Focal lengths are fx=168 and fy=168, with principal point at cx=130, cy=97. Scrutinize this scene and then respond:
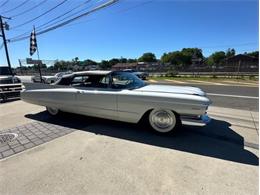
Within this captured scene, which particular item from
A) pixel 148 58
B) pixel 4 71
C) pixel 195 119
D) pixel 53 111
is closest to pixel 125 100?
pixel 195 119

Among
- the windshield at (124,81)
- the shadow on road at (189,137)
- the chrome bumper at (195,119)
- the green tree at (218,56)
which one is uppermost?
the green tree at (218,56)

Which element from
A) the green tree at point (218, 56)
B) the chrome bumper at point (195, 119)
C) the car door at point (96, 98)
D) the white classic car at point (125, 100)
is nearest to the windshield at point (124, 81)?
the white classic car at point (125, 100)

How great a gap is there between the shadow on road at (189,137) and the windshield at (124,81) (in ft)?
3.15

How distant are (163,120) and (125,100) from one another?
0.90 m

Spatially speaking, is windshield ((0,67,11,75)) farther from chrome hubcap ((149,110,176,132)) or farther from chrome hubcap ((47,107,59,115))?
chrome hubcap ((149,110,176,132))

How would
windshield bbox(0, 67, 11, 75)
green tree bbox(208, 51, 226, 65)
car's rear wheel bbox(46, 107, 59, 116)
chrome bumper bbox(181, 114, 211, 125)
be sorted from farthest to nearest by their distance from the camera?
1. green tree bbox(208, 51, 226, 65)
2. windshield bbox(0, 67, 11, 75)
3. car's rear wheel bbox(46, 107, 59, 116)
4. chrome bumper bbox(181, 114, 211, 125)

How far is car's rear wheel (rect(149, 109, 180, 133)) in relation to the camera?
3.38 meters

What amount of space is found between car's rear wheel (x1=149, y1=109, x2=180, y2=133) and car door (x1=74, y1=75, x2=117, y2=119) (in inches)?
34.9

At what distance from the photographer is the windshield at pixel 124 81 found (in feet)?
13.0

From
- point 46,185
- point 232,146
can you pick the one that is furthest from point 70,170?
point 232,146

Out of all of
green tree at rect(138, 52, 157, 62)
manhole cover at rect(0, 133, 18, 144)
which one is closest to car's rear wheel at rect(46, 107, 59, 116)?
manhole cover at rect(0, 133, 18, 144)

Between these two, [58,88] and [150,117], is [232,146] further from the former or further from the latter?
[58,88]

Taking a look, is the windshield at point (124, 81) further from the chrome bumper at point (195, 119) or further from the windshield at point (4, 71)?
the windshield at point (4, 71)

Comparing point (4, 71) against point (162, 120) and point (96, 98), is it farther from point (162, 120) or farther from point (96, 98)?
point (162, 120)
